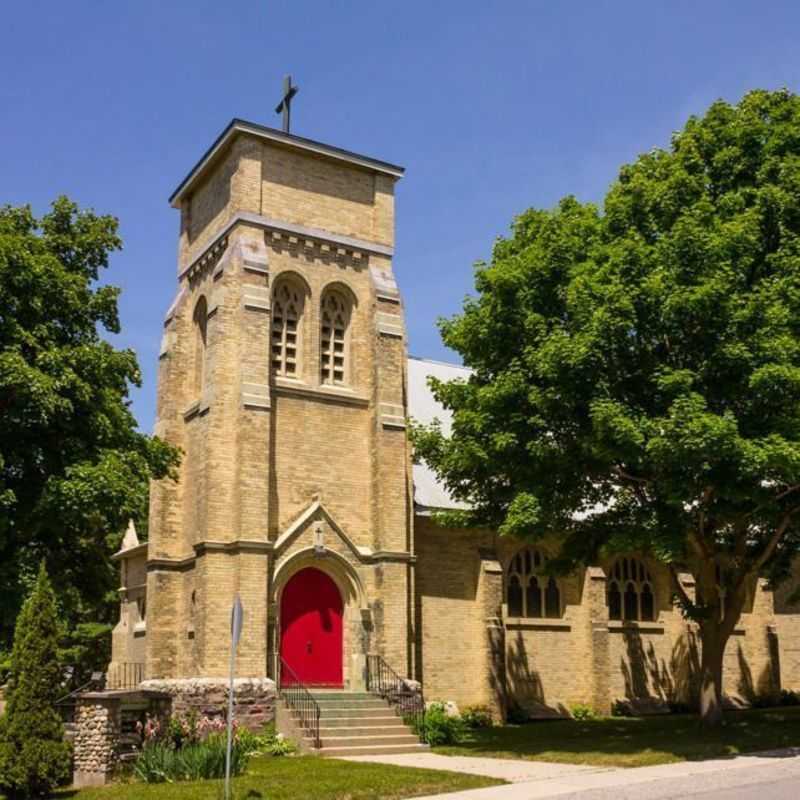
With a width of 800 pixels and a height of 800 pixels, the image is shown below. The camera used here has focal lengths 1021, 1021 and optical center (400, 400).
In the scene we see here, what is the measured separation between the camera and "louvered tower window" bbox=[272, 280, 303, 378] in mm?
28406

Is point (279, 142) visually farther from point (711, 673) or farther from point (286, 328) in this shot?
point (711, 673)

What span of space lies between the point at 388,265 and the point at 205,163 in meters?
6.25

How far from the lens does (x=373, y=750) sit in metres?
23.3

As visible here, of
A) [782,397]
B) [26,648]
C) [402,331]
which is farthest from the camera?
[402,331]

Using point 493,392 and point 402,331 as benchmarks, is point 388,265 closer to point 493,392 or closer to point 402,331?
point 402,331

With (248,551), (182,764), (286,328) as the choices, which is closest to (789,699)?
(248,551)

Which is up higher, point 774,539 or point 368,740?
point 774,539

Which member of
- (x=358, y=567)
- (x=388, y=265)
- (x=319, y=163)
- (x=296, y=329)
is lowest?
(x=358, y=567)

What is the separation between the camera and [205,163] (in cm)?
3045

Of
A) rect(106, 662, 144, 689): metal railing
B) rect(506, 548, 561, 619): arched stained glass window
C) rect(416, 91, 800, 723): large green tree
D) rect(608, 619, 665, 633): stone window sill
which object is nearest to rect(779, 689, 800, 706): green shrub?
rect(608, 619, 665, 633): stone window sill

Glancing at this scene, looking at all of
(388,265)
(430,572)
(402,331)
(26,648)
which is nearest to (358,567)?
(430,572)

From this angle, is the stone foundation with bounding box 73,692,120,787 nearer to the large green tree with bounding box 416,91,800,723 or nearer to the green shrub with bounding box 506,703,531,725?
the large green tree with bounding box 416,91,800,723

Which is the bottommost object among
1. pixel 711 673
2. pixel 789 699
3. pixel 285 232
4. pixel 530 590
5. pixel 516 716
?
Result: pixel 516 716

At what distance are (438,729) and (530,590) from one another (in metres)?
9.50
